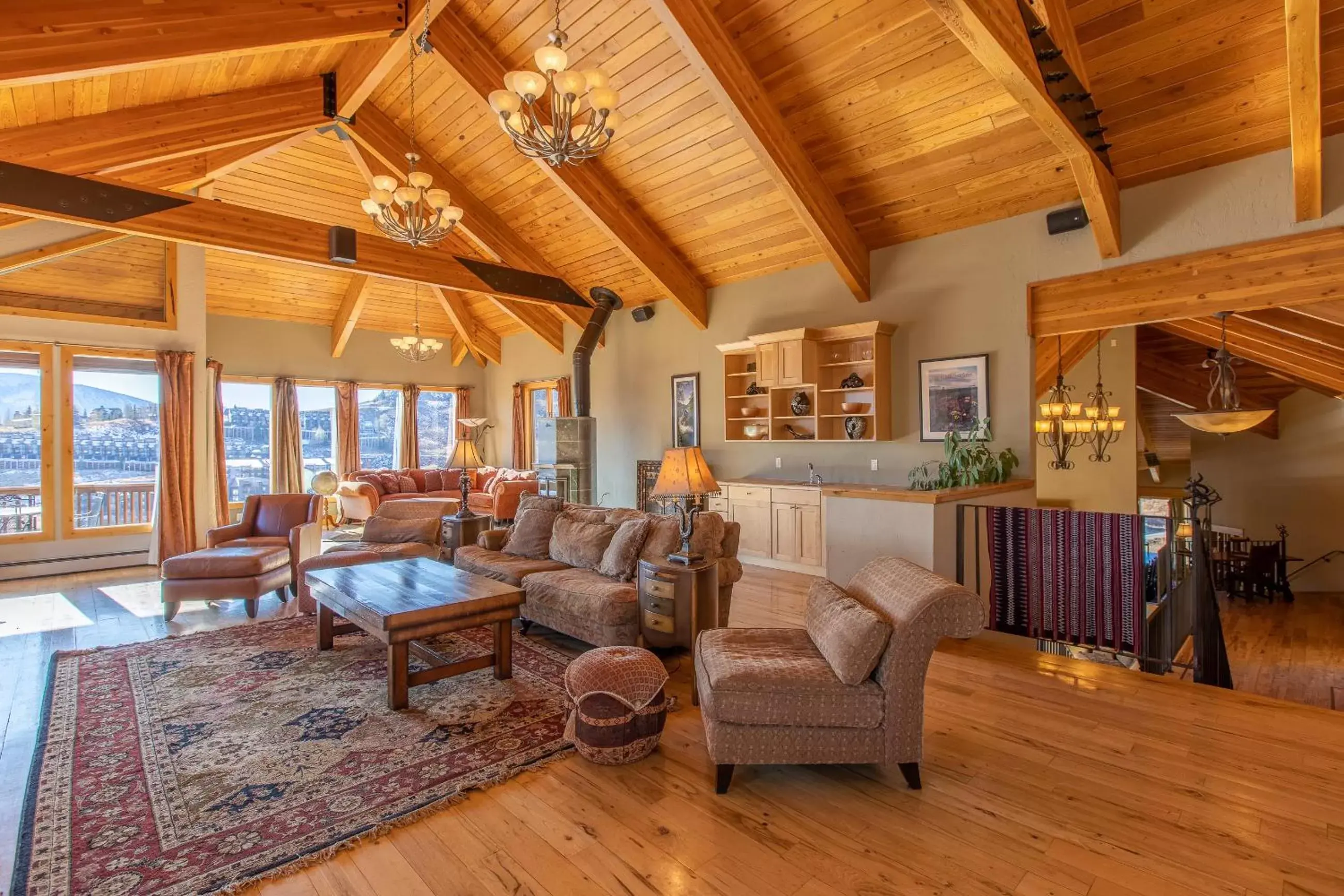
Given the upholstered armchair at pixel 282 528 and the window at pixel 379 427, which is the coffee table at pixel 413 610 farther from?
the window at pixel 379 427

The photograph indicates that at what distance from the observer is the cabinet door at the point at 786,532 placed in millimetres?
6461

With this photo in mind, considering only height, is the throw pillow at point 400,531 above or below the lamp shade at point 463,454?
below

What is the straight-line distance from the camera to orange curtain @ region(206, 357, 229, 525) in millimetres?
8680

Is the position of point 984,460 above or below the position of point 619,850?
above

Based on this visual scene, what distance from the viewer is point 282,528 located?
584 centimetres

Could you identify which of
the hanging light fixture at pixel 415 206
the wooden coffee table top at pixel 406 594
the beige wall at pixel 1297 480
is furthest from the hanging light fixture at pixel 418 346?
the beige wall at pixel 1297 480

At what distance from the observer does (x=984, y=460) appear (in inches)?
213

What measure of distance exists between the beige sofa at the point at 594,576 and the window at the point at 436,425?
7529 millimetres

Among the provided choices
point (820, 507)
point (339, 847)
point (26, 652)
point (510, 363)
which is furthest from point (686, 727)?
point (510, 363)

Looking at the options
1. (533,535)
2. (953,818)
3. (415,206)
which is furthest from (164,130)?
(953,818)

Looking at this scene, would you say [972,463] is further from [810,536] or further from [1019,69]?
[1019,69]

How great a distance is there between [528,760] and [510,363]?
31.1 feet

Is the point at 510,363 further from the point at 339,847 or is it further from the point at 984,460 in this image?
the point at 339,847

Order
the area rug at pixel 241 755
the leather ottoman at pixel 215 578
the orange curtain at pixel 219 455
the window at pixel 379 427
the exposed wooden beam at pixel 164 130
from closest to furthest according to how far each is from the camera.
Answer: the area rug at pixel 241 755 → the exposed wooden beam at pixel 164 130 → the leather ottoman at pixel 215 578 → the orange curtain at pixel 219 455 → the window at pixel 379 427
